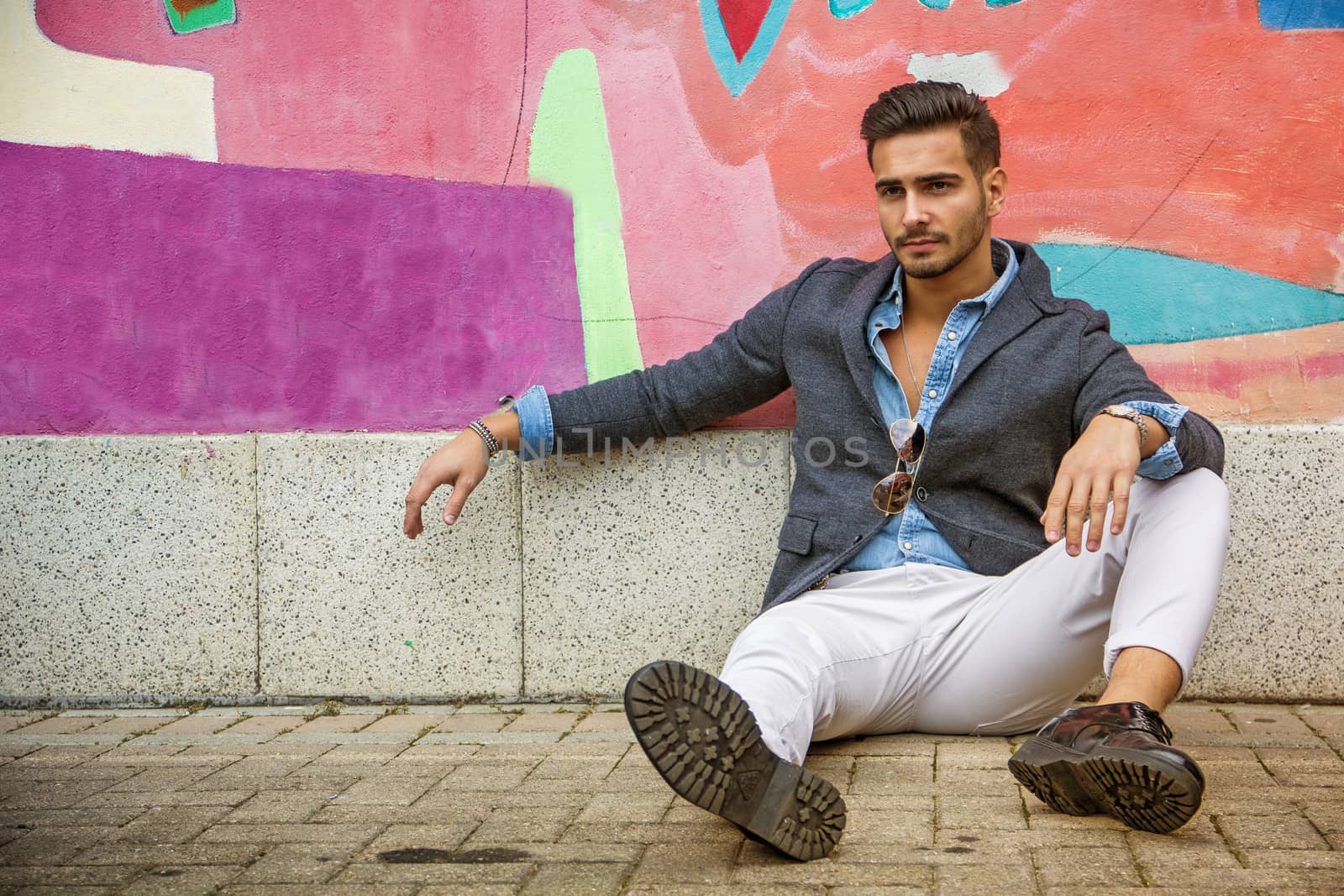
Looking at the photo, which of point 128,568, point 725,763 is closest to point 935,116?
point 725,763

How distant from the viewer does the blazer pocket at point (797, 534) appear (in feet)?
11.0

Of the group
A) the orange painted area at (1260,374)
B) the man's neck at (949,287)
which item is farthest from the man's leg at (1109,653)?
the orange painted area at (1260,374)

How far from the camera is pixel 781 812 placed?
240cm

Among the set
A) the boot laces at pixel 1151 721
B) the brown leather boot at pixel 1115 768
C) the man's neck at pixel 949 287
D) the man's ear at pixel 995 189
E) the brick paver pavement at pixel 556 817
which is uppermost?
the man's ear at pixel 995 189

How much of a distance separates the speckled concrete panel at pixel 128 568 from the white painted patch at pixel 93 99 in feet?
2.98

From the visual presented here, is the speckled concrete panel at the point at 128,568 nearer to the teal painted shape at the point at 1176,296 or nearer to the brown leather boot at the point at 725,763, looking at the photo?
the brown leather boot at the point at 725,763

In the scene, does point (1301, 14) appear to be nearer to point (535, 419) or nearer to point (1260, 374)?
point (1260, 374)

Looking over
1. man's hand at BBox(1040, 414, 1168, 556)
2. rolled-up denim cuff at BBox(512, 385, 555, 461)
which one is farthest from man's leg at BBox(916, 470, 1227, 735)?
rolled-up denim cuff at BBox(512, 385, 555, 461)

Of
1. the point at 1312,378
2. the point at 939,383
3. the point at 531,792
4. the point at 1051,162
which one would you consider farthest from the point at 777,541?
the point at 1312,378

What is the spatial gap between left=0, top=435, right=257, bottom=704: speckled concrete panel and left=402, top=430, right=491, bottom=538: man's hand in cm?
69

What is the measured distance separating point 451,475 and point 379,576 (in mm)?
565

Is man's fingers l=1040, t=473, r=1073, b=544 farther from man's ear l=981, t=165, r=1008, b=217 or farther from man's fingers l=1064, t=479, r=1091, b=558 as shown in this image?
man's ear l=981, t=165, r=1008, b=217

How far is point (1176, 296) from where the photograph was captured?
3723 mm

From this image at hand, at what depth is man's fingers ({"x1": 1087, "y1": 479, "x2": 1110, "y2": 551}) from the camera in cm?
251
